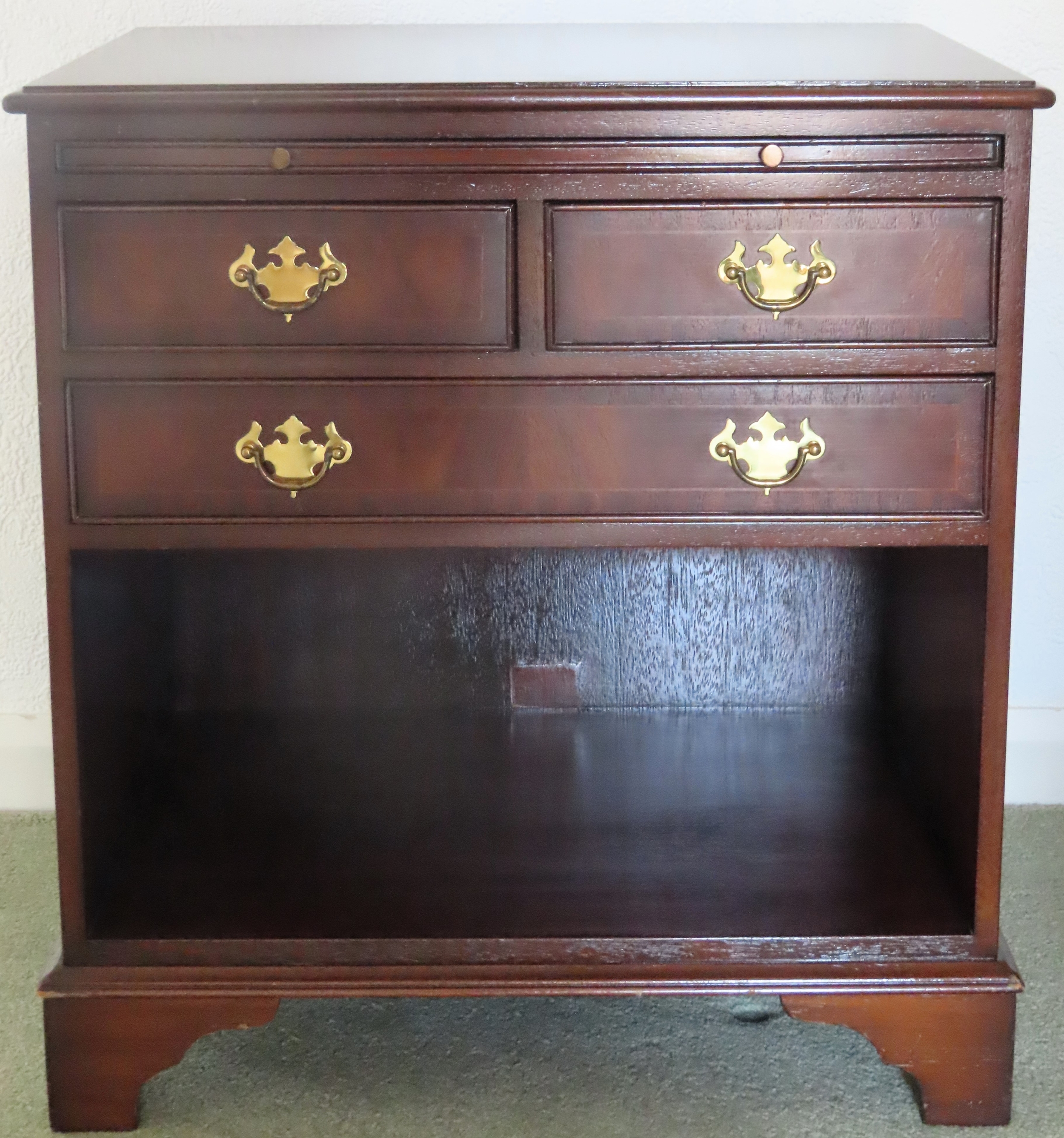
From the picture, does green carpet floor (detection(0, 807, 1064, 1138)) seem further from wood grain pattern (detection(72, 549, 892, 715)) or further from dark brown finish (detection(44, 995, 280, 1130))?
wood grain pattern (detection(72, 549, 892, 715))

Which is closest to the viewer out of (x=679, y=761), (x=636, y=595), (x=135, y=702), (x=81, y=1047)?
(x=81, y=1047)

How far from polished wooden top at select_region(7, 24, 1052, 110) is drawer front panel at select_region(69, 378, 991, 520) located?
22 cm

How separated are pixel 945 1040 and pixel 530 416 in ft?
2.06

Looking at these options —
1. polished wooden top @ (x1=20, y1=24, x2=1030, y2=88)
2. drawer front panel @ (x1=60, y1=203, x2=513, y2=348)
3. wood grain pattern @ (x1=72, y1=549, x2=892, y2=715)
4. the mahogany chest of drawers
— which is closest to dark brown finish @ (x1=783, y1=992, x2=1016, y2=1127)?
the mahogany chest of drawers

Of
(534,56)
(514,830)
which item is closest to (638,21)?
(534,56)

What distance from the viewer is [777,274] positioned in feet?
3.39

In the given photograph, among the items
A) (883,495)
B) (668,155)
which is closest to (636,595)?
(883,495)

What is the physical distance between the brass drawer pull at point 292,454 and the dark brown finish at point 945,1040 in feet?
1.91

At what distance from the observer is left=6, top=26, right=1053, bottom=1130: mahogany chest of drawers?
1.02 metres

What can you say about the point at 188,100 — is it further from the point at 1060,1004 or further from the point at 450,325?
the point at 1060,1004

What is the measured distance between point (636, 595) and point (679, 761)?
0.73ft

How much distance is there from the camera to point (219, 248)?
3.40 feet

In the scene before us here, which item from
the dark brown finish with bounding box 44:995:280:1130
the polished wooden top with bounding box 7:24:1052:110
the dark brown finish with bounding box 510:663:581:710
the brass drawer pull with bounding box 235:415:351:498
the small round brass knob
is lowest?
the dark brown finish with bounding box 44:995:280:1130

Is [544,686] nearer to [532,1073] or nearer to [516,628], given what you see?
[516,628]
